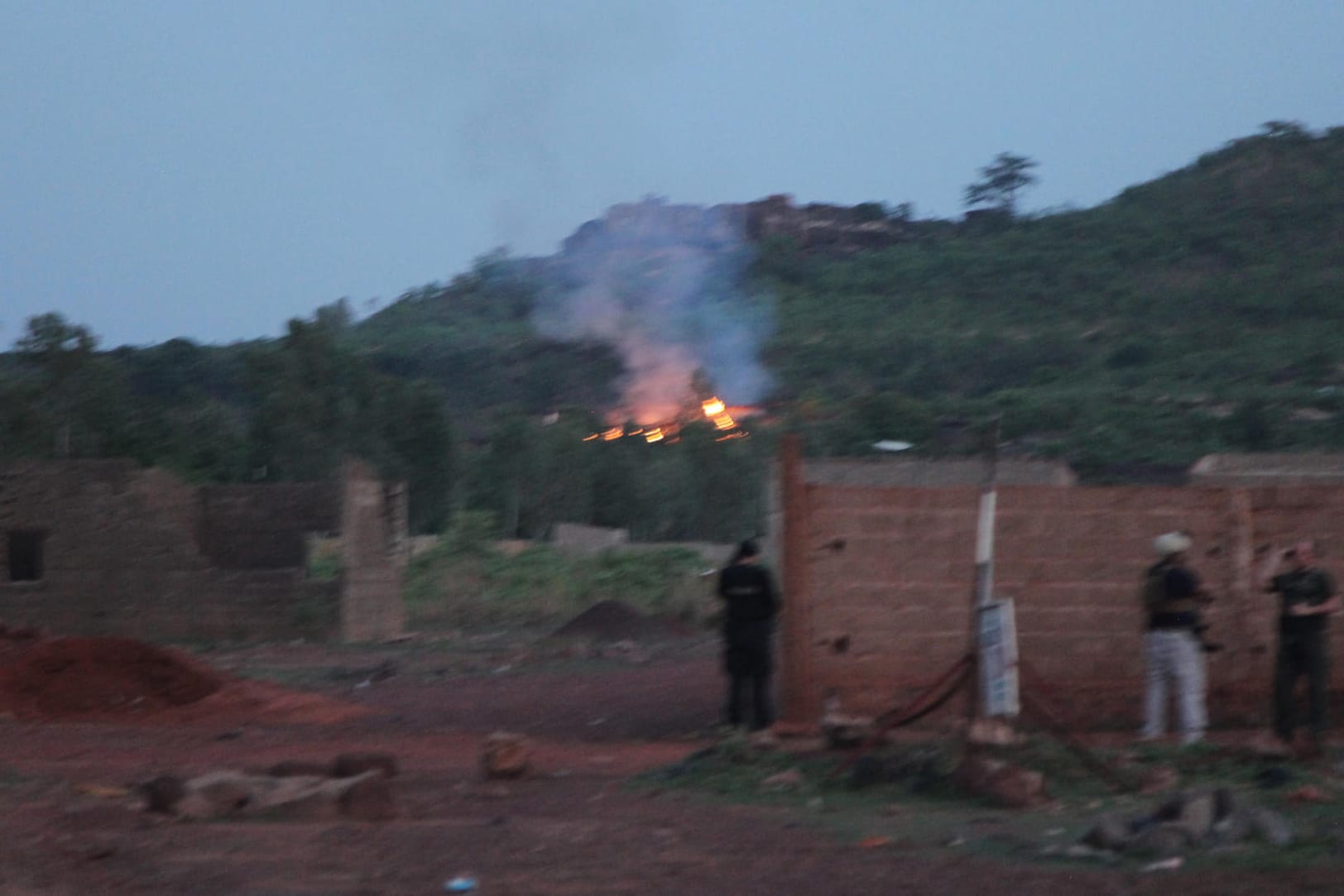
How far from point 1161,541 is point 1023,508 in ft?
4.36

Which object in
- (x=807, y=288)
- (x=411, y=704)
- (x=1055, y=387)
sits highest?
(x=807, y=288)

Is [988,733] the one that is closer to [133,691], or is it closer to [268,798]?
[268,798]

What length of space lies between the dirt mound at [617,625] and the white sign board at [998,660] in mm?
15581

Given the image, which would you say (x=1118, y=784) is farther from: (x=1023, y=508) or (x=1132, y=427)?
(x=1132, y=427)

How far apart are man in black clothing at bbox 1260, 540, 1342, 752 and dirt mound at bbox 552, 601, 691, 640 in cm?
1467

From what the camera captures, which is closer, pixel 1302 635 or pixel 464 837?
pixel 464 837

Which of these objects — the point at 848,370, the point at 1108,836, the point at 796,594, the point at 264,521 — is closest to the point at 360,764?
the point at 796,594

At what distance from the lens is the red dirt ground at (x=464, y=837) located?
20.8 feet

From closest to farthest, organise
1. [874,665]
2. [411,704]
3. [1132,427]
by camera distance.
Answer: [874,665]
[411,704]
[1132,427]

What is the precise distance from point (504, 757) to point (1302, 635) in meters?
4.98

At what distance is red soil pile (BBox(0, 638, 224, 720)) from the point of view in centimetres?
1459

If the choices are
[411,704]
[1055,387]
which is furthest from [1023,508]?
[1055,387]

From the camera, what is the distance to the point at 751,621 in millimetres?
10859

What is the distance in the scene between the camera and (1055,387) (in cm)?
5428
